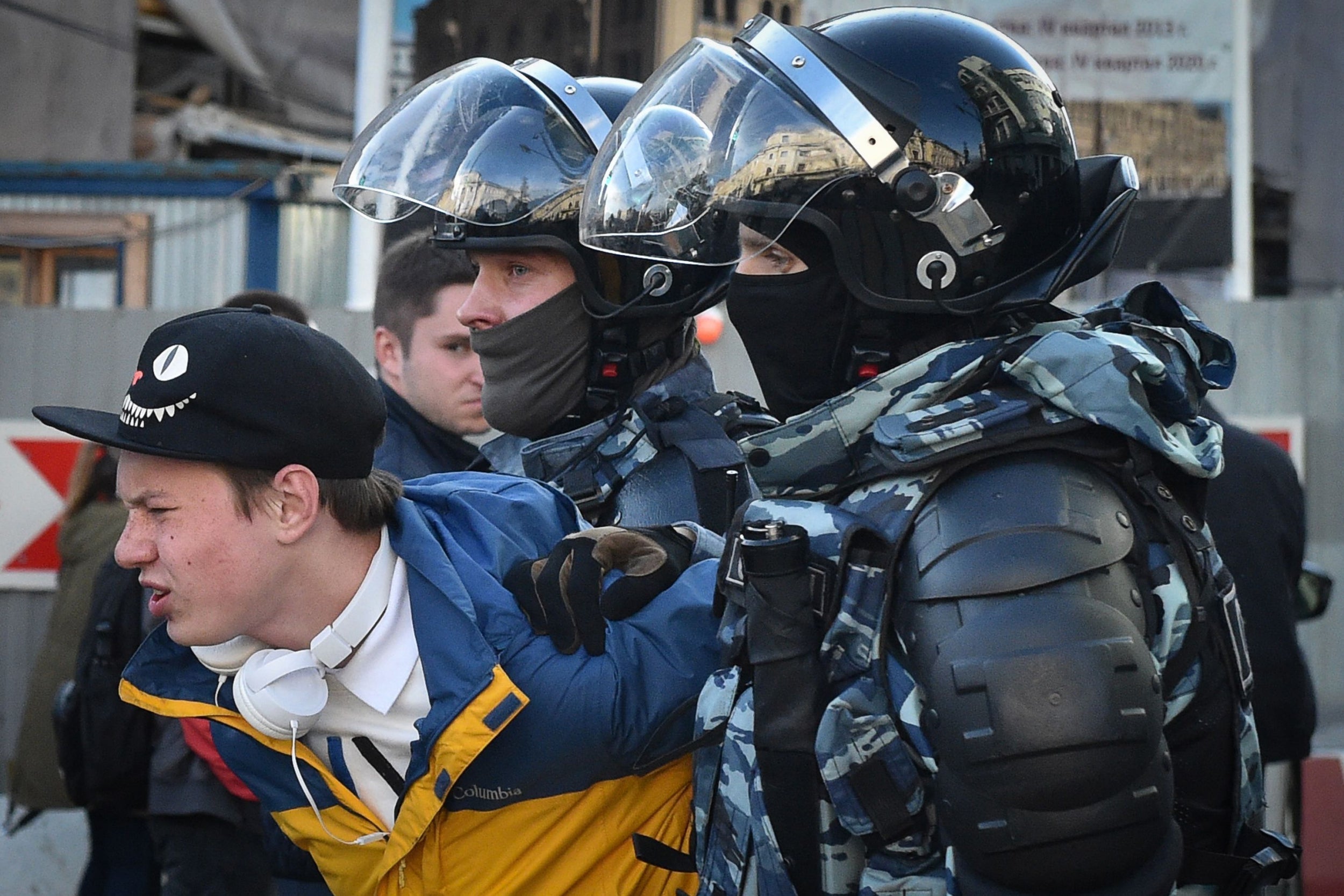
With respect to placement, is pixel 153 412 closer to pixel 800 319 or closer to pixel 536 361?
pixel 800 319

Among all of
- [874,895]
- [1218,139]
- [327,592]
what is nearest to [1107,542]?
[874,895]

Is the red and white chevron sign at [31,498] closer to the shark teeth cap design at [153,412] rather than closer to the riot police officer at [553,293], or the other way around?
the riot police officer at [553,293]

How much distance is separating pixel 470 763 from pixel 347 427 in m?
0.49

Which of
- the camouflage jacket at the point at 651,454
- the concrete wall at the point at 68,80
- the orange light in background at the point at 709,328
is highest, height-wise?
the concrete wall at the point at 68,80

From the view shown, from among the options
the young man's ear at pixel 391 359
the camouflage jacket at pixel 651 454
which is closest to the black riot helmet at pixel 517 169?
the camouflage jacket at pixel 651 454

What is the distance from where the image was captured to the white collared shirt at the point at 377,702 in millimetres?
2039

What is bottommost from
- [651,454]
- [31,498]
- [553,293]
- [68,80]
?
[31,498]

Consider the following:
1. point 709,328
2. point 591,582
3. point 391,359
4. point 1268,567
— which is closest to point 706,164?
point 591,582

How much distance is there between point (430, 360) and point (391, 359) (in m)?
0.12

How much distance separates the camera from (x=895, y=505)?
1748mm

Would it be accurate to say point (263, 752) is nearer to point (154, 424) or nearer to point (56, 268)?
point (154, 424)

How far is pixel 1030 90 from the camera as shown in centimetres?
202

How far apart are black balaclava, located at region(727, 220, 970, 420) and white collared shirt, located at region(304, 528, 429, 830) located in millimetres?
632

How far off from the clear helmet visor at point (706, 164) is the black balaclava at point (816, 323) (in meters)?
0.06
